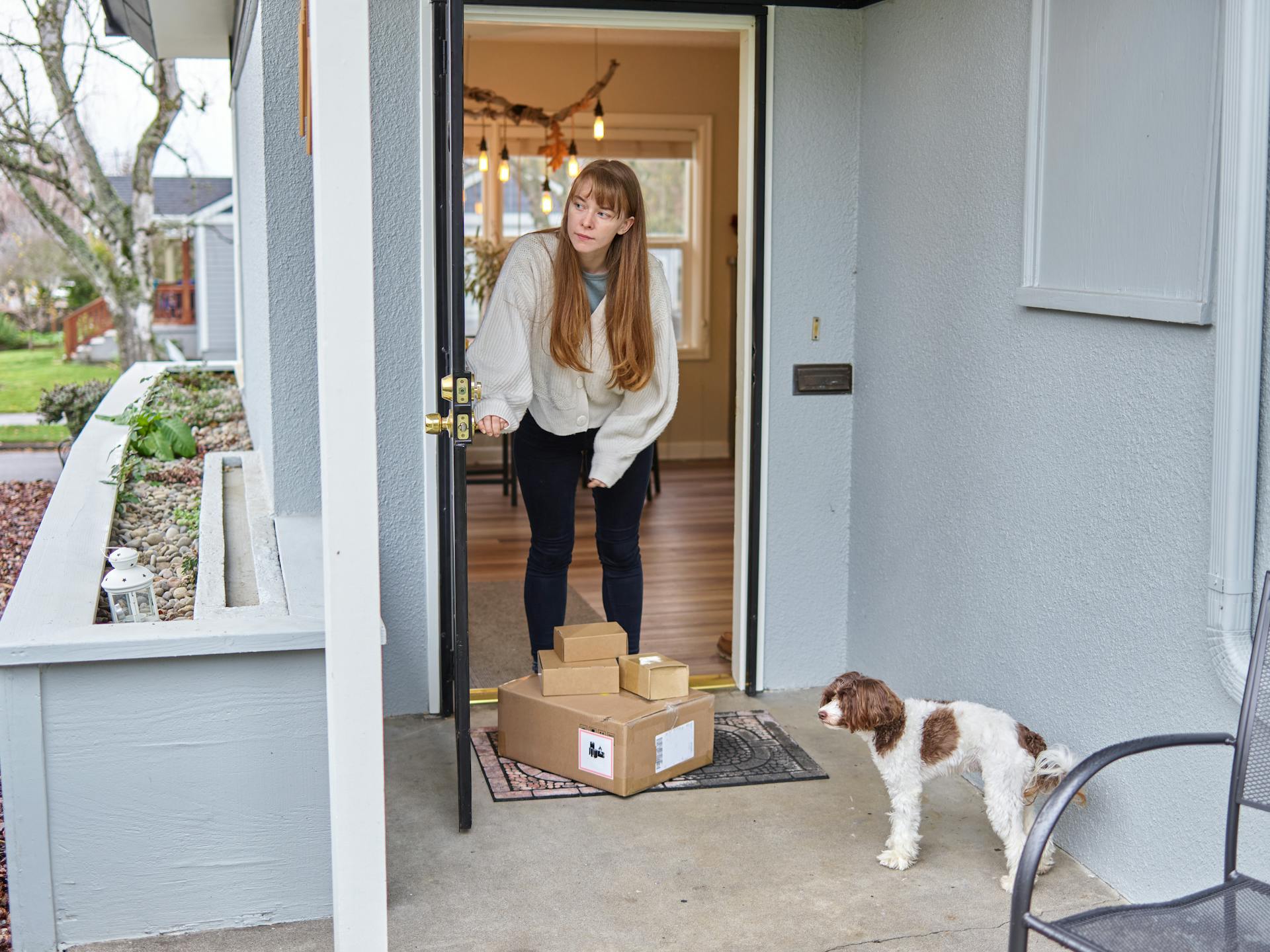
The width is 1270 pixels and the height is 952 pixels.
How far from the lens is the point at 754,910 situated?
9.08 ft

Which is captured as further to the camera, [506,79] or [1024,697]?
[506,79]

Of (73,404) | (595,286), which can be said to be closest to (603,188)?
(595,286)

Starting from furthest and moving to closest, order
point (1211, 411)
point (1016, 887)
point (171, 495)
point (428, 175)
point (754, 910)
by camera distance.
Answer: point (171, 495), point (428, 175), point (754, 910), point (1211, 411), point (1016, 887)

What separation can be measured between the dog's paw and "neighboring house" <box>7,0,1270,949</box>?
15.1 inches

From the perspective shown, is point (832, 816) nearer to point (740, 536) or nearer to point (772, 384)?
point (740, 536)

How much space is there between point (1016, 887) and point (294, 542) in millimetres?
2188

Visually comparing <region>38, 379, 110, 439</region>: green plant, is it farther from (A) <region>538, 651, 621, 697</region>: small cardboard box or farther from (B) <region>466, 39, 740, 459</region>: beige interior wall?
(A) <region>538, 651, 621, 697</region>: small cardboard box

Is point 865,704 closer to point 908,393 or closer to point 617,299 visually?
point 908,393

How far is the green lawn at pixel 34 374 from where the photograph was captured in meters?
12.9

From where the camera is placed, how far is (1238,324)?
229cm

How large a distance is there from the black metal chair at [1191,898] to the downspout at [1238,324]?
0.37 m

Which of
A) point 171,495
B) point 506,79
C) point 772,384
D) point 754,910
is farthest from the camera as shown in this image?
point 506,79

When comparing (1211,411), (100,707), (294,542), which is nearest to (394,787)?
(294,542)

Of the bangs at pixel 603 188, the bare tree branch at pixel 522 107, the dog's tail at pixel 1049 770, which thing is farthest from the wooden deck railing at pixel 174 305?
the dog's tail at pixel 1049 770
